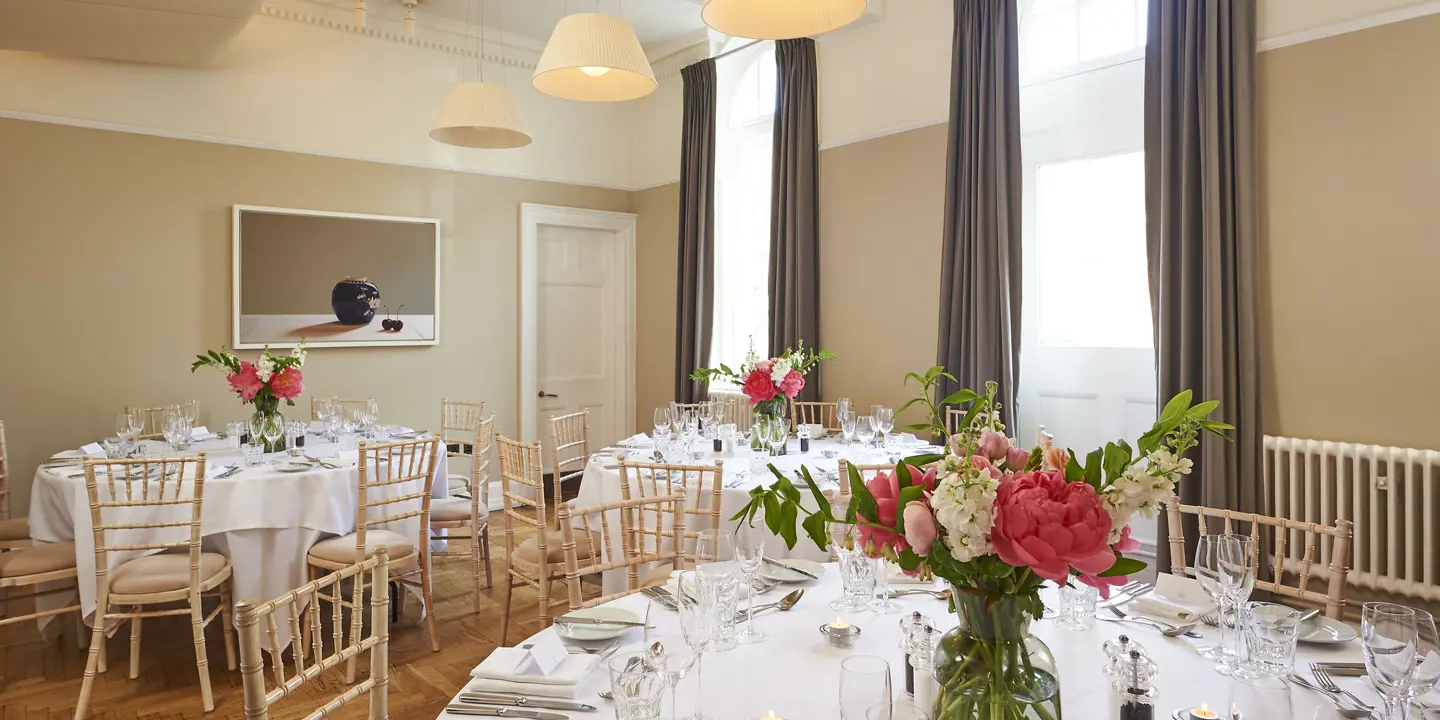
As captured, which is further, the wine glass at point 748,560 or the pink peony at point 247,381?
the pink peony at point 247,381

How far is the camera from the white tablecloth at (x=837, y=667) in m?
1.38

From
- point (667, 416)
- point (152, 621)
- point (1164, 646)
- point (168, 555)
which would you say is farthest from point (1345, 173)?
point (152, 621)

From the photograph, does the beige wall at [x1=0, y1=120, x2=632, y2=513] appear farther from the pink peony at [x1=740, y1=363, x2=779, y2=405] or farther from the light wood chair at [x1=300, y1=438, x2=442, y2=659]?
the pink peony at [x1=740, y1=363, x2=779, y2=405]

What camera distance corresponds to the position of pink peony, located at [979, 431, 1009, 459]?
1.22 meters

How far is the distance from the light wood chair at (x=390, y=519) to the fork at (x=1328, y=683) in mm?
3042

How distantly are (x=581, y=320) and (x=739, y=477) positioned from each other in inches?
150

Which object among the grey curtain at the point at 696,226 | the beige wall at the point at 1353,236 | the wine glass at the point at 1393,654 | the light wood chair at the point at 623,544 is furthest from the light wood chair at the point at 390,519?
the beige wall at the point at 1353,236

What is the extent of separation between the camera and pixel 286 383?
392 cm

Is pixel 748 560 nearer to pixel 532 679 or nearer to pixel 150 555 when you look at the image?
pixel 532 679

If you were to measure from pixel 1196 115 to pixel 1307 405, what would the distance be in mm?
1331

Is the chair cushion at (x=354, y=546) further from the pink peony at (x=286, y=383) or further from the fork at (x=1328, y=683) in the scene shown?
the fork at (x=1328, y=683)

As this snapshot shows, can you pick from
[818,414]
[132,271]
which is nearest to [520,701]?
[818,414]

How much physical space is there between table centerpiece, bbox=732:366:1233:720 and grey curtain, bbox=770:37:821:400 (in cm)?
420

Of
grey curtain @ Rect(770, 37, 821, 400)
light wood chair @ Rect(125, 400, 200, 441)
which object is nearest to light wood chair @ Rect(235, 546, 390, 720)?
light wood chair @ Rect(125, 400, 200, 441)
